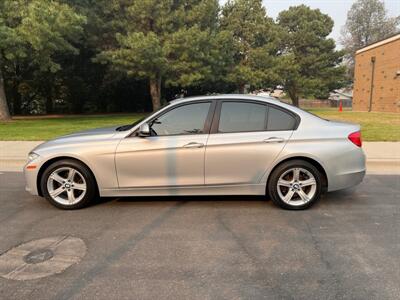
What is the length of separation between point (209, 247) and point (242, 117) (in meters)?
1.99

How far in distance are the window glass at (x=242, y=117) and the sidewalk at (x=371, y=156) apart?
3.77 meters

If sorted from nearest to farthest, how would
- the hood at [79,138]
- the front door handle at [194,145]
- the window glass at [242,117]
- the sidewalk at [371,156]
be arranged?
the front door handle at [194,145]
the window glass at [242,117]
the hood at [79,138]
the sidewalk at [371,156]

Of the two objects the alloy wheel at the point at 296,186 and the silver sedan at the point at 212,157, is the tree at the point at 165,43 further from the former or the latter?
the alloy wheel at the point at 296,186

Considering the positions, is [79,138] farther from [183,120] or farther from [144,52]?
[144,52]

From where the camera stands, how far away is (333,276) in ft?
10.6

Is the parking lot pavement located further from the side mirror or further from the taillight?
the side mirror

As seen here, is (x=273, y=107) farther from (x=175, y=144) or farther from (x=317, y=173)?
(x=175, y=144)

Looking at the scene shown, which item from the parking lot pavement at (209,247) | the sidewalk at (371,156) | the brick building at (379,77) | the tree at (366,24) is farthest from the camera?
the tree at (366,24)

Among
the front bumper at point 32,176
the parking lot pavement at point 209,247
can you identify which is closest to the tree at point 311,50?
the parking lot pavement at point 209,247

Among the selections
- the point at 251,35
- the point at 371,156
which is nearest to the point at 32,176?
the point at 371,156

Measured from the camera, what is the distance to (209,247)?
3.86 meters

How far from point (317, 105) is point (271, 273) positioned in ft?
219

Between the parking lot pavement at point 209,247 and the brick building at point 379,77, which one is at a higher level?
the brick building at point 379,77

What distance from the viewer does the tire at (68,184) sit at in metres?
5.09
